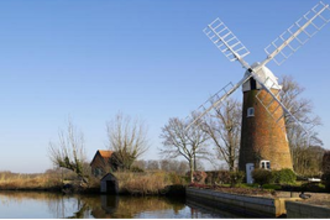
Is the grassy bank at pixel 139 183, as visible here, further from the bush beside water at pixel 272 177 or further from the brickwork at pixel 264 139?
the bush beside water at pixel 272 177

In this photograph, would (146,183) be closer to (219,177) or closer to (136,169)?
(219,177)

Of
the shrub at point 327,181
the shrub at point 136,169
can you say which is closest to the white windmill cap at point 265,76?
the shrub at point 327,181

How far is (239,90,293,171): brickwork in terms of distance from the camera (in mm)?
20802

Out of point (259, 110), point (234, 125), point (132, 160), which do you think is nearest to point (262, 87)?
point (259, 110)

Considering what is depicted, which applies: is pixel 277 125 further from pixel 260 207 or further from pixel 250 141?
pixel 260 207

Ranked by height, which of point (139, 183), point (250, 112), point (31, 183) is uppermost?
point (250, 112)

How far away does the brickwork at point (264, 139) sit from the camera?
20802 millimetres

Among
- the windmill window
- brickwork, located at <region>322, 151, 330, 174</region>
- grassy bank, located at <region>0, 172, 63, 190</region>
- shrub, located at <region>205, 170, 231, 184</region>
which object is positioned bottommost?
grassy bank, located at <region>0, 172, 63, 190</region>

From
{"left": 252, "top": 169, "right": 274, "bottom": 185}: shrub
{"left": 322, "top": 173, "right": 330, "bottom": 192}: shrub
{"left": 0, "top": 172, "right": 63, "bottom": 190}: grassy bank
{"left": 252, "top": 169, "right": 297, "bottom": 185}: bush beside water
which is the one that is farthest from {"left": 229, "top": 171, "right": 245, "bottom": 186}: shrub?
{"left": 0, "top": 172, "right": 63, "bottom": 190}: grassy bank

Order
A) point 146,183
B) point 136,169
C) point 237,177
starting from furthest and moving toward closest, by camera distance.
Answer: point 136,169, point 146,183, point 237,177

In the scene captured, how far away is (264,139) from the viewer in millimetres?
20953

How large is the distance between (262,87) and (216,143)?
413 inches

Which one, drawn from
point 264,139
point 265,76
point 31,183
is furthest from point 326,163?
point 31,183

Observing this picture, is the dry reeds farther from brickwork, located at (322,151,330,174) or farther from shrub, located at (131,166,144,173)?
brickwork, located at (322,151,330,174)
